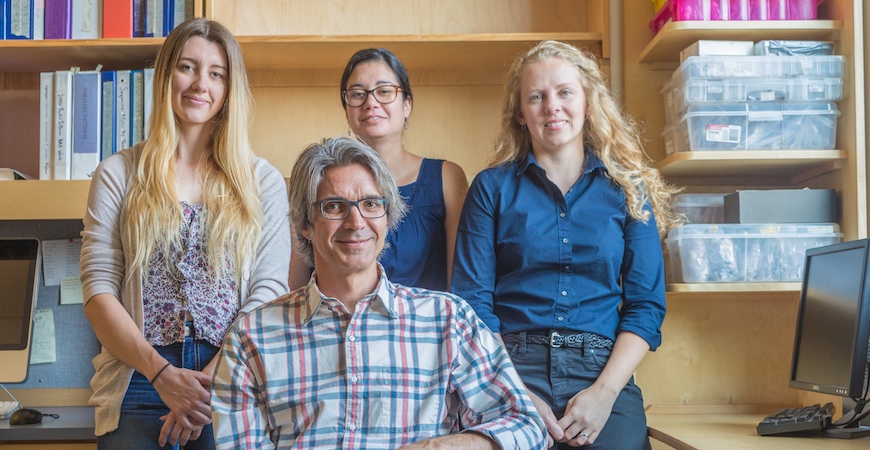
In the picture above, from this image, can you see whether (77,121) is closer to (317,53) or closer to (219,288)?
(317,53)

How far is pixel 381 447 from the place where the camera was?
132 centimetres

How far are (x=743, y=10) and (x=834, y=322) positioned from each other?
2.63 feet

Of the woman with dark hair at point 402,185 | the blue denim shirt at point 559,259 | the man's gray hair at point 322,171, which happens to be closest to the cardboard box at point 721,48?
the blue denim shirt at point 559,259

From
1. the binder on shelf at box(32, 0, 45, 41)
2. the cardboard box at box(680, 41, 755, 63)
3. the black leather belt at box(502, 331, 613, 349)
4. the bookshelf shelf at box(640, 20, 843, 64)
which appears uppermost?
the binder on shelf at box(32, 0, 45, 41)

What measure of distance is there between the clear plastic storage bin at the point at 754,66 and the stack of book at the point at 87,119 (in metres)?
1.37

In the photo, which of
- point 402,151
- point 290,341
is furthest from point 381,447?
point 402,151

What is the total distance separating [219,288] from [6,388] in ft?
4.07

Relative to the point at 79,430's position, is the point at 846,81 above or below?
above

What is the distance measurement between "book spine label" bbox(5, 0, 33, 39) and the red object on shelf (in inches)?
65.0

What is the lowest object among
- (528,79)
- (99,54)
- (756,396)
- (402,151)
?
(756,396)

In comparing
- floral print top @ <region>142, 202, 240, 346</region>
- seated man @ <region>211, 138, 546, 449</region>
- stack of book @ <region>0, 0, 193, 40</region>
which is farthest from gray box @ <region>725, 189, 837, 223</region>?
stack of book @ <region>0, 0, 193, 40</region>

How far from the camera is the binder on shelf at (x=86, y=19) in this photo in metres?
2.32

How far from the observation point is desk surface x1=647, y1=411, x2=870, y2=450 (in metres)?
1.61

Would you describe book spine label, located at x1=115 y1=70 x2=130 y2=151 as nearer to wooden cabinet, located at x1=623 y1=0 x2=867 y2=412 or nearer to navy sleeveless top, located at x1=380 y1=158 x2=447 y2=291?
navy sleeveless top, located at x1=380 y1=158 x2=447 y2=291
